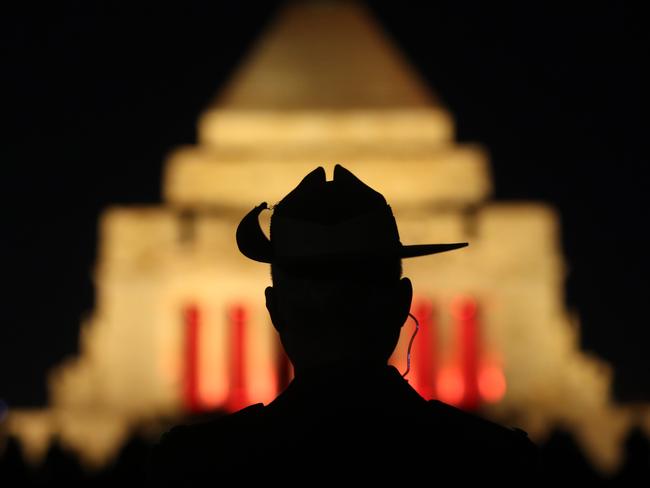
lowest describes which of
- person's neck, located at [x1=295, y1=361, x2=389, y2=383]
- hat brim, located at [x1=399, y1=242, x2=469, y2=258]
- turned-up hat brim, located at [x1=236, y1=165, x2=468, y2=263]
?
person's neck, located at [x1=295, y1=361, x2=389, y2=383]

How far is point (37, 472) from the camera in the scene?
15.7 m

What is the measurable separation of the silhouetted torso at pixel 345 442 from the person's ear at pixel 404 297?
18 cm

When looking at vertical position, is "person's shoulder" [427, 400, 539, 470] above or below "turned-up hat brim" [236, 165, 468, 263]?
below

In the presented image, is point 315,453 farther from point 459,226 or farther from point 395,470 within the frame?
point 459,226

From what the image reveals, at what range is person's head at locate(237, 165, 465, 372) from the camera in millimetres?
4777

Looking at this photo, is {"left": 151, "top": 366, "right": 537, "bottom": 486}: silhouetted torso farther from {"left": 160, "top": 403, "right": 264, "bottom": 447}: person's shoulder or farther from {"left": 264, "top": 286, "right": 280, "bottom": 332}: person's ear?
{"left": 264, "top": 286, "right": 280, "bottom": 332}: person's ear

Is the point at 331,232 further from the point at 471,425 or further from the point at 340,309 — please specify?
the point at 471,425

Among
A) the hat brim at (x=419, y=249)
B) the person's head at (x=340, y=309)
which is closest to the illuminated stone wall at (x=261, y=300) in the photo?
the hat brim at (x=419, y=249)

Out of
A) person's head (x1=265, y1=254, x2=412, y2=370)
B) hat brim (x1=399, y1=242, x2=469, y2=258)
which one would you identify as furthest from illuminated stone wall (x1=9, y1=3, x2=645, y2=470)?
person's head (x1=265, y1=254, x2=412, y2=370)

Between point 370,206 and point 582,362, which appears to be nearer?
point 370,206

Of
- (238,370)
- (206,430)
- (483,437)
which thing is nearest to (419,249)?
(483,437)

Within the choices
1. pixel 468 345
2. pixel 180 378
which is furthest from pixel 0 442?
pixel 468 345

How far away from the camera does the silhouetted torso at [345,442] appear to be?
4664 mm

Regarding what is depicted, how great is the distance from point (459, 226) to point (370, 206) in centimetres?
2752
